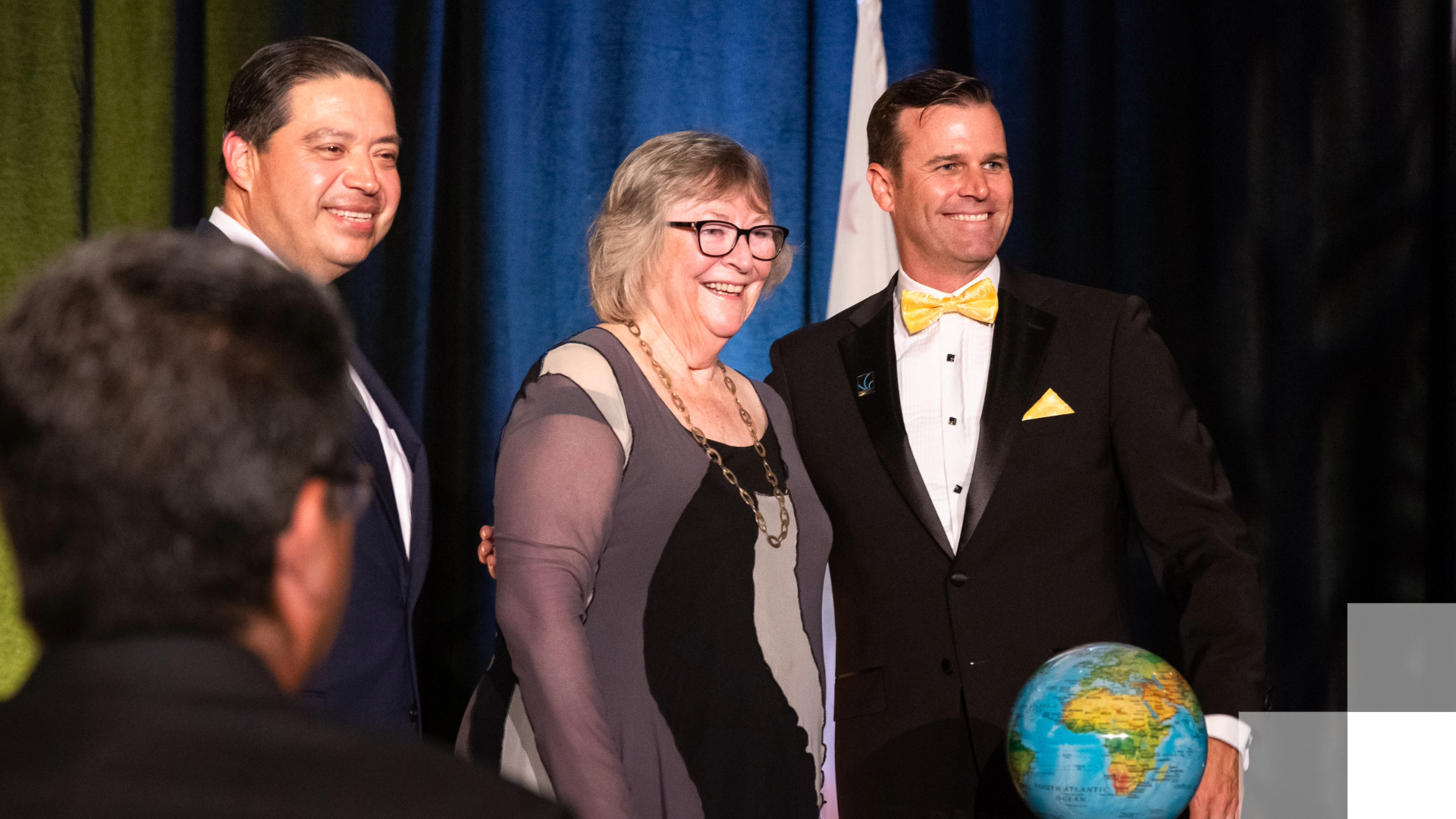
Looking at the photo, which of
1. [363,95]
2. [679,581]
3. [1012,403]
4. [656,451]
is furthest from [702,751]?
[363,95]

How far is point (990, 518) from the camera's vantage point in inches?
94.1

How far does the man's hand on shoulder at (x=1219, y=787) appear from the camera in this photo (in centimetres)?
219

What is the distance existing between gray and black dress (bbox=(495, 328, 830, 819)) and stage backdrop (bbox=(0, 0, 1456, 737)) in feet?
3.87

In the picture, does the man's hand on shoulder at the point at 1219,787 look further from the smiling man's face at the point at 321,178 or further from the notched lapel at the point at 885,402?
the smiling man's face at the point at 321,178

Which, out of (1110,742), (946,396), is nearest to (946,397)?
(946,396)

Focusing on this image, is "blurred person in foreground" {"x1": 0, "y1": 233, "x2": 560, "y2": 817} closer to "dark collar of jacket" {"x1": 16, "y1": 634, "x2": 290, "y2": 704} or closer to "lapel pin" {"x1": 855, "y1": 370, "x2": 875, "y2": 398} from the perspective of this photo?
"dark collar of jacket" {"x1": 16, "y1": 634, "x2": 290, "y2": 704}

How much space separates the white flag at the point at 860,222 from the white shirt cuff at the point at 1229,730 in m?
1.47

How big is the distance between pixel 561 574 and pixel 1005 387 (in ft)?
3.34

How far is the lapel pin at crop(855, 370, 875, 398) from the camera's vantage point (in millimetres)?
2537

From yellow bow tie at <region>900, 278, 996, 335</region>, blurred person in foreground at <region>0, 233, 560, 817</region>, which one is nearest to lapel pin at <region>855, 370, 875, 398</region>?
yellow bow tie at <region>900, 278, 996, 335</region>

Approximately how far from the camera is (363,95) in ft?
7.10

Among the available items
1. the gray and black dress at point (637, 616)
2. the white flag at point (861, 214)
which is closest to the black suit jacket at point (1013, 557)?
the gray and black dress at point (637, 616)

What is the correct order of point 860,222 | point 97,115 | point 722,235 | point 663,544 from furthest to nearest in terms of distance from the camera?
point 860,222
point 97,115
point 722,235
point 663,544

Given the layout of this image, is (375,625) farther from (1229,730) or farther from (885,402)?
(1229,730)
